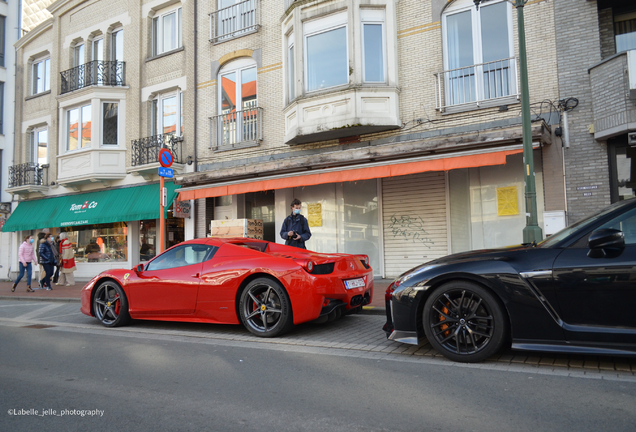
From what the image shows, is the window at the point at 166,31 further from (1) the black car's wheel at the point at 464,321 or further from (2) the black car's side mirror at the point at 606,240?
(2) the black car's side mirror at the point at 606,240

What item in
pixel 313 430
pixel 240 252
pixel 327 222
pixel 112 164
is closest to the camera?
pixel 313 430

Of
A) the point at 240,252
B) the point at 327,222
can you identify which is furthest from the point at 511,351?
the point at 327,222

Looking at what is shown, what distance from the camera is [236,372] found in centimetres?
439

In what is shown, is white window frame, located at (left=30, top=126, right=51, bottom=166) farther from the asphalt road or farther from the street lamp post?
the street lamp post

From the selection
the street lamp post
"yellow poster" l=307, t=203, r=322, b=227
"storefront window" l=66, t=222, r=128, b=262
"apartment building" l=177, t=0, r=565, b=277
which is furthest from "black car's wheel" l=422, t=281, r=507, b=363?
"storefront window" l=66, t=222, r=128, b=262

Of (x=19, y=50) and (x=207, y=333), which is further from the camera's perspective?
(x=19, y=50)

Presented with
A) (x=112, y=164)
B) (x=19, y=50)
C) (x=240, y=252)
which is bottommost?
(x=240, y=252)

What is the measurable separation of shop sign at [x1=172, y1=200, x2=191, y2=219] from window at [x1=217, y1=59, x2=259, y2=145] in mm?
2205

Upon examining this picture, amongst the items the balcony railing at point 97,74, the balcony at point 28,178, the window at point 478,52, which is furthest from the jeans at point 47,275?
the window at point 478,52

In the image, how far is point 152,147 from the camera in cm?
1630

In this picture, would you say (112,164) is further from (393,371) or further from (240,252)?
(393,371)

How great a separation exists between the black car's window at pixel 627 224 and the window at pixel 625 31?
768 centimetres

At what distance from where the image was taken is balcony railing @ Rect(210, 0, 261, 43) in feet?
47.6

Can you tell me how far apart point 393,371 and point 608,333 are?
1.76 metres
